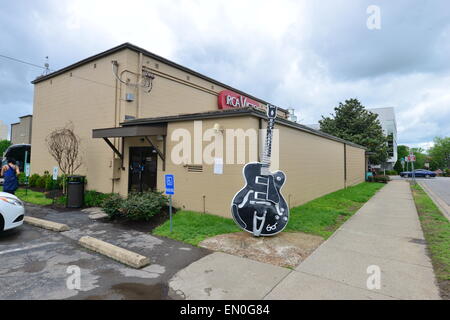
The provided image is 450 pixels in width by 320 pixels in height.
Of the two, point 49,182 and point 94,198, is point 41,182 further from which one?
point 94,198

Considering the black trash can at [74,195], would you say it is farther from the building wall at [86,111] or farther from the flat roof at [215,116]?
the flat roof at [215,116]

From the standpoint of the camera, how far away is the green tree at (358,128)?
79.7 feet

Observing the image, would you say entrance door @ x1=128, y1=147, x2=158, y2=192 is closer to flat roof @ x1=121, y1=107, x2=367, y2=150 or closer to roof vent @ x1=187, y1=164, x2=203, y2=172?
flat roof @ x1=121, y1=107, x2=367, y2=150

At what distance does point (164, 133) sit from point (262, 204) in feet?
13.5

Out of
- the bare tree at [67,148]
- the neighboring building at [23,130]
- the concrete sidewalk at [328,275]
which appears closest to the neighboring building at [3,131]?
the neighboring building at [23,130]

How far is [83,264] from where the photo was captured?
12.6 feet

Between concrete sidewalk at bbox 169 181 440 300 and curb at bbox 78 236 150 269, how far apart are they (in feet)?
2.33

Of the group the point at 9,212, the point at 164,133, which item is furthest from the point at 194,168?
the point at 9,212

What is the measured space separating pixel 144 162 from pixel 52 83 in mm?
8468

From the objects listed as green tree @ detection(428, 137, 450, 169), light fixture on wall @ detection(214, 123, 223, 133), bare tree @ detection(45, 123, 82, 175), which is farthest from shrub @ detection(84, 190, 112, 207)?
green tree @ detection(428, 137, 450, 169)

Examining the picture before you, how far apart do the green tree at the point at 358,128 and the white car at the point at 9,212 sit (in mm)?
25968
